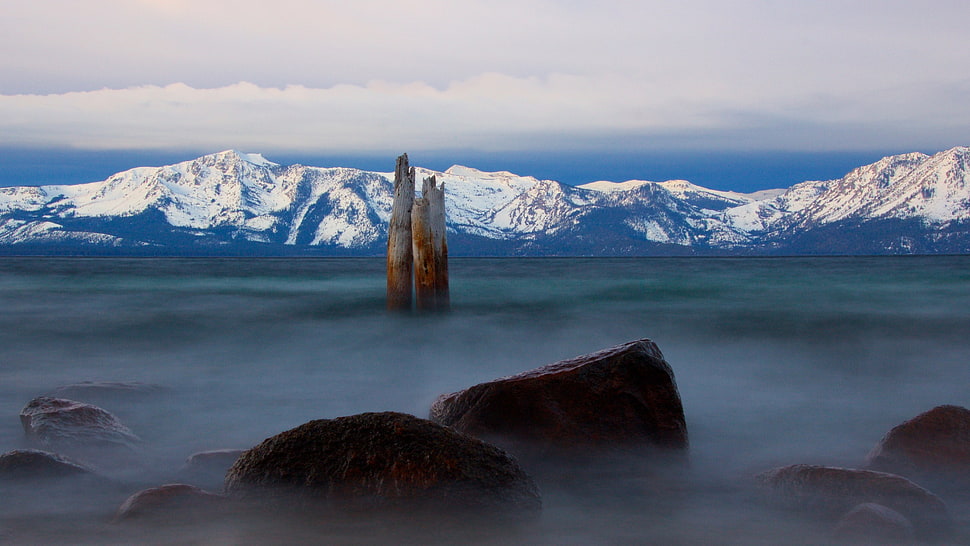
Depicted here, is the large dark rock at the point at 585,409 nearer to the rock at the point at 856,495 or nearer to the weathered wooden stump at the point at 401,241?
the rock at the point at 856,495

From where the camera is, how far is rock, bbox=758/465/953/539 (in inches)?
229

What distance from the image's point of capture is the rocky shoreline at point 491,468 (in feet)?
18.5

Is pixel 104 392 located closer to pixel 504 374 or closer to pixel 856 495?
pixel 504 374

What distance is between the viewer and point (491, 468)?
5.75 metres

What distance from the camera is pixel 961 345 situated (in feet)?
59.3

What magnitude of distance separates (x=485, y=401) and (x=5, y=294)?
1540 inches

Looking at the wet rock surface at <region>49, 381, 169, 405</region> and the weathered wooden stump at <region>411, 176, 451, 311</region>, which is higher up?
the weathered wooden stump at <region>411, 176, 451, 311</region>

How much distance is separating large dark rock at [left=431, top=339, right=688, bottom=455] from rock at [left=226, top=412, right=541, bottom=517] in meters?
1.33

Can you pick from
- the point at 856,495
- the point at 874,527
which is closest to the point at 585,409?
the point at 856,495

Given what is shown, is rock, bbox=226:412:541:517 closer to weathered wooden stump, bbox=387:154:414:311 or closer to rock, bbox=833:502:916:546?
rock, bbox=833:502:916:546

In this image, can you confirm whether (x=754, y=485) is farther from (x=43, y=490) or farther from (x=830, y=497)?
(x=43, y=490)

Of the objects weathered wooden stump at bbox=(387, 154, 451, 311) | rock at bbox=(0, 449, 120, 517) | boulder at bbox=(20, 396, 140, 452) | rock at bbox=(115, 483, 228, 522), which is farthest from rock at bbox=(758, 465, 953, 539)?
weathered wooden stump at bbox=(387, 154, 451, 311)

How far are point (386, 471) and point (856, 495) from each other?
3515 millimetres

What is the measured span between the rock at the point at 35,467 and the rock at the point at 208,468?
0.79 meters
